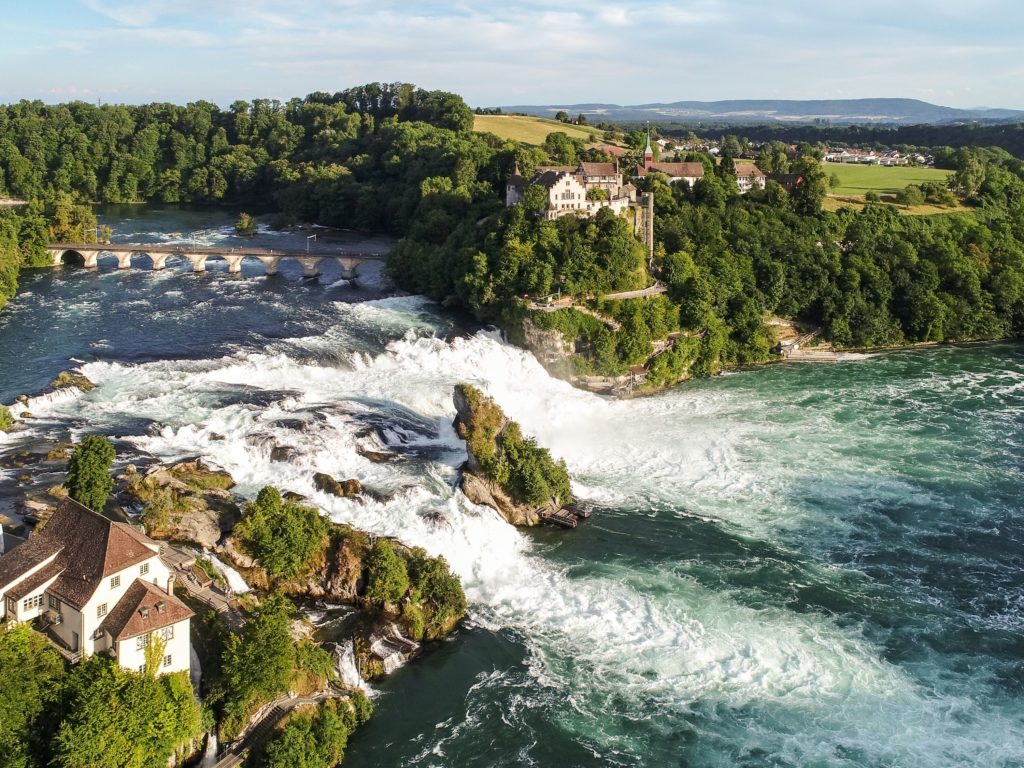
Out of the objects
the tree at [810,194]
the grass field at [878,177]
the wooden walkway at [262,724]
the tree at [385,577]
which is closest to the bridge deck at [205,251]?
the tree at [810,194]

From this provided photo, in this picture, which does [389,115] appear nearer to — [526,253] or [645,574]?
[526,253]

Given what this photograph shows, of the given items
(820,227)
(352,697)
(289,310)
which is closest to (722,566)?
(352,697)

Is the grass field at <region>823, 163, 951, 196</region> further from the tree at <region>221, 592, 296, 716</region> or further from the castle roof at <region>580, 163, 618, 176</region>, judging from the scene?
the tree at <region>221, 592, 296, 716</region>

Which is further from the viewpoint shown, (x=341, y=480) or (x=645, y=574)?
(x=341, y=480)

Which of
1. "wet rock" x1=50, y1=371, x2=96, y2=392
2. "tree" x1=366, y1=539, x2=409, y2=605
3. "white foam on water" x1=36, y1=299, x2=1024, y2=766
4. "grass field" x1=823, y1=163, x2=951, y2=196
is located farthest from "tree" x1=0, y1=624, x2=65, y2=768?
"grass field" x1=823, y1=163, x2=951, y2=196

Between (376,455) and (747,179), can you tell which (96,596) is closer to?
(376,455)

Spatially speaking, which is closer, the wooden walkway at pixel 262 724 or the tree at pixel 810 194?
the wooden walkway at pixel 262 724

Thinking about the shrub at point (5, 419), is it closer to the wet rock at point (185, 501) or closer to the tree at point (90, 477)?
the wet rock at point (185, 501)
